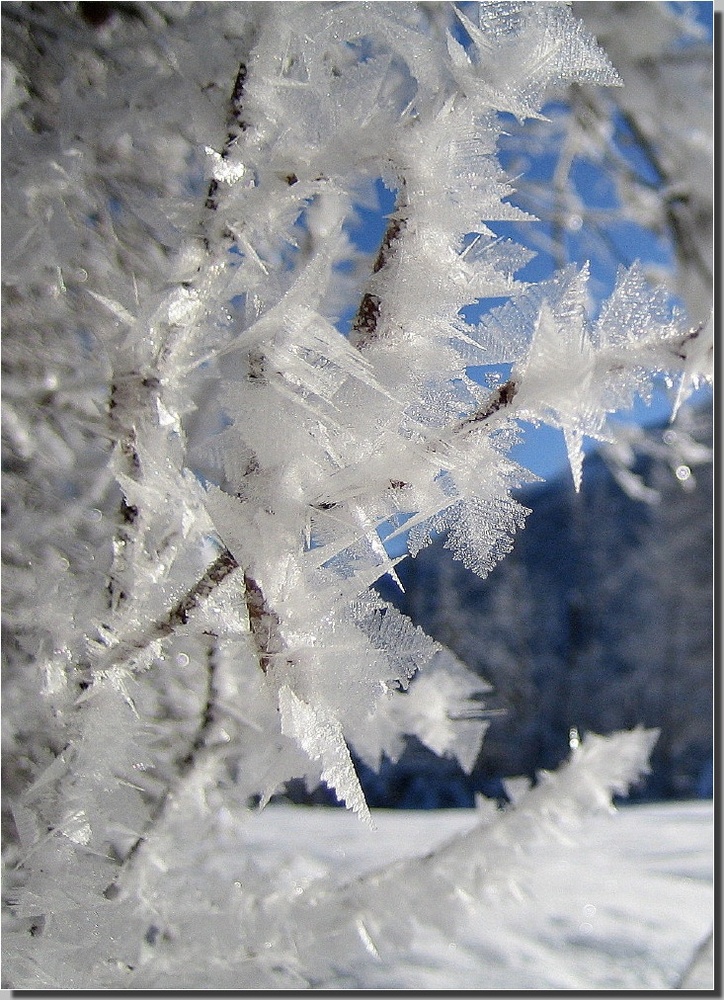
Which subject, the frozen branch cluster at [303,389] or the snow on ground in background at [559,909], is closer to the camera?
the frozen branch cluster at [303,389]

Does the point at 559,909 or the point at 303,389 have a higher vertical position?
the point at 303,389

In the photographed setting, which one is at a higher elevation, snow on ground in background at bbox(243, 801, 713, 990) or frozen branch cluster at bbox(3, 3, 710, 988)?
frozen branch cluster at bbox(3, 3, 710, 988)

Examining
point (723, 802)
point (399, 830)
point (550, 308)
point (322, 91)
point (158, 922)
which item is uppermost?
point (322, 91)

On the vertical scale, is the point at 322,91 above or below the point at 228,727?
above

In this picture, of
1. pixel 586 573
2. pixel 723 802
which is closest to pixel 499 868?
pixel 723 802

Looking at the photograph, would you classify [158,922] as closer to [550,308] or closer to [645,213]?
[550,308]

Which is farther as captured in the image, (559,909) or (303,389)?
(559,909)

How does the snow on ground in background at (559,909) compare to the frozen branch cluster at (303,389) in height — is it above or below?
below

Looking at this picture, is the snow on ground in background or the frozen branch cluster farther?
the snow on ground in background
